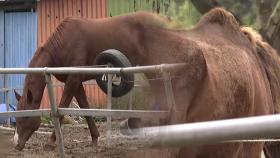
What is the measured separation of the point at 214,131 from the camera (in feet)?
2.17

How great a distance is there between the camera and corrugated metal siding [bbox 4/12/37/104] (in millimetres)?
13367

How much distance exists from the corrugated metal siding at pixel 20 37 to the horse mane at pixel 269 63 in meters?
10.3

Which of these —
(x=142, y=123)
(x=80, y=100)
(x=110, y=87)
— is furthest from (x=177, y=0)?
(x=142, y=123)

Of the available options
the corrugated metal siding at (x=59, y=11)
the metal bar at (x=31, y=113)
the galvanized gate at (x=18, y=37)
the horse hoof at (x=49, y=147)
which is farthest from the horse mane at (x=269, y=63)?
the galvanized gate at (x=18, y=37)

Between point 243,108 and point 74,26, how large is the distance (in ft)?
18.0

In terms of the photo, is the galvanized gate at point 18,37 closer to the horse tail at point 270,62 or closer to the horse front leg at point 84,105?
the horse front leg at point 84,105

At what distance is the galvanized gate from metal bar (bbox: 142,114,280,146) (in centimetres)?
1290

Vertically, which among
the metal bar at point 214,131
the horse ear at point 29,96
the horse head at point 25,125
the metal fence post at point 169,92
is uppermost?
the metal bar at point 214,131

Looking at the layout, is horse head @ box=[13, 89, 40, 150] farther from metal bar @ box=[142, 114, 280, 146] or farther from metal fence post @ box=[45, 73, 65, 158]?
metal bar @ box=[142, 114, 280, 146]

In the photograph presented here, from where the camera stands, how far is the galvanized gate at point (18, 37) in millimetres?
13375

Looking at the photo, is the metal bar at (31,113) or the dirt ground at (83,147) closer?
the dirt ground at (83,147)

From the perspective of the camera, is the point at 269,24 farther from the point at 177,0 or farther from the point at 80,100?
the point at 80,100

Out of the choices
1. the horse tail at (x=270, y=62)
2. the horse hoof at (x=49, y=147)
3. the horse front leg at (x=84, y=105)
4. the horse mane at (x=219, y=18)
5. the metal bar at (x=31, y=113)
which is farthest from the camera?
the horse front leg at (x=84, y=105)

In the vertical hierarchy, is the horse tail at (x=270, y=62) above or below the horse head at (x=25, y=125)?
above
